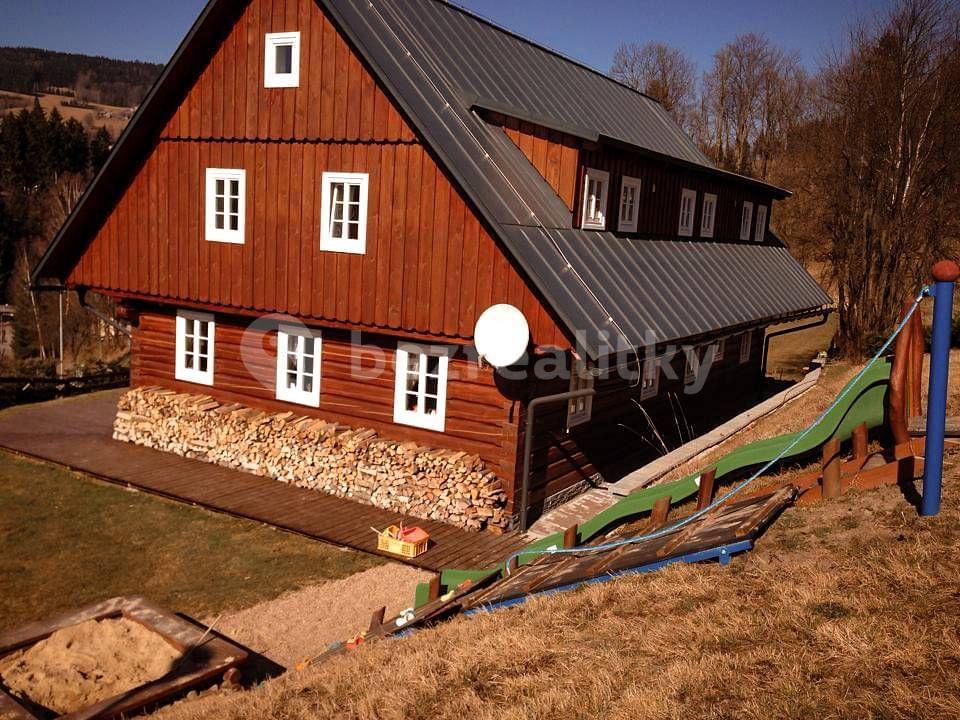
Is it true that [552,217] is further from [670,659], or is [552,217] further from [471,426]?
[670,659]

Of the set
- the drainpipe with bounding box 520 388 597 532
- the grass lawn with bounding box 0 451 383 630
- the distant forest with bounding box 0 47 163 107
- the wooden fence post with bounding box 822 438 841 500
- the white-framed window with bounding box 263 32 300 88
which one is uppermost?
the distant forest with bounding box 0 47 163 107

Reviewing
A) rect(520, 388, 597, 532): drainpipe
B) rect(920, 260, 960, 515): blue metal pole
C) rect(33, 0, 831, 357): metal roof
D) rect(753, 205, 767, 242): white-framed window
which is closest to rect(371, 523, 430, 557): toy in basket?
rect(520, 388, 597, 532): drainpipe

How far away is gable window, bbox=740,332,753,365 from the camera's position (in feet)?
71.1

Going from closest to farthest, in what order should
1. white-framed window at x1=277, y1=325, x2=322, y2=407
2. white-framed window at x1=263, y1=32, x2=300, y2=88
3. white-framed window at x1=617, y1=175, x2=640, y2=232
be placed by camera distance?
white-framed window at x1=263, y1=32, x2=300, y2=88, white-framed window at x1=277, y1=325, x2=322, y2=407, white-framed window at x1=617, y1=175, x2=640, y2=232

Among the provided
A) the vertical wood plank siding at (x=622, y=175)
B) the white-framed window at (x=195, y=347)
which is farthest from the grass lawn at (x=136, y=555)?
the vertical wood plank siding at (x=622, y=175)

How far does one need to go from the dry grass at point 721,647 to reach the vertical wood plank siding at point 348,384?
5.53 meters

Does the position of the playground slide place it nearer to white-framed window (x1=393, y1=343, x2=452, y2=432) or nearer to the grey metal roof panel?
white-framed window (x1=393, y1=343, x2=452, y2=432)

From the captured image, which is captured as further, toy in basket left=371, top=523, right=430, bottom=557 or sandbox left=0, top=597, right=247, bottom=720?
toy in basket left=371, top=523, right=430, bottom=557

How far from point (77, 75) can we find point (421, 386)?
16328cm

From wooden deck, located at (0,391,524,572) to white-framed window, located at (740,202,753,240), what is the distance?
12.9m

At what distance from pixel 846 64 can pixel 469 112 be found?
16.8m

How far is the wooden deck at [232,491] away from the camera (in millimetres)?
11823

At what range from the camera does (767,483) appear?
8898 mm

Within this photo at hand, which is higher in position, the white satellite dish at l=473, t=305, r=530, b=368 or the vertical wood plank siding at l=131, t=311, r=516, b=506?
the white satellite dish at l=473, t=305, r=530, b=368
